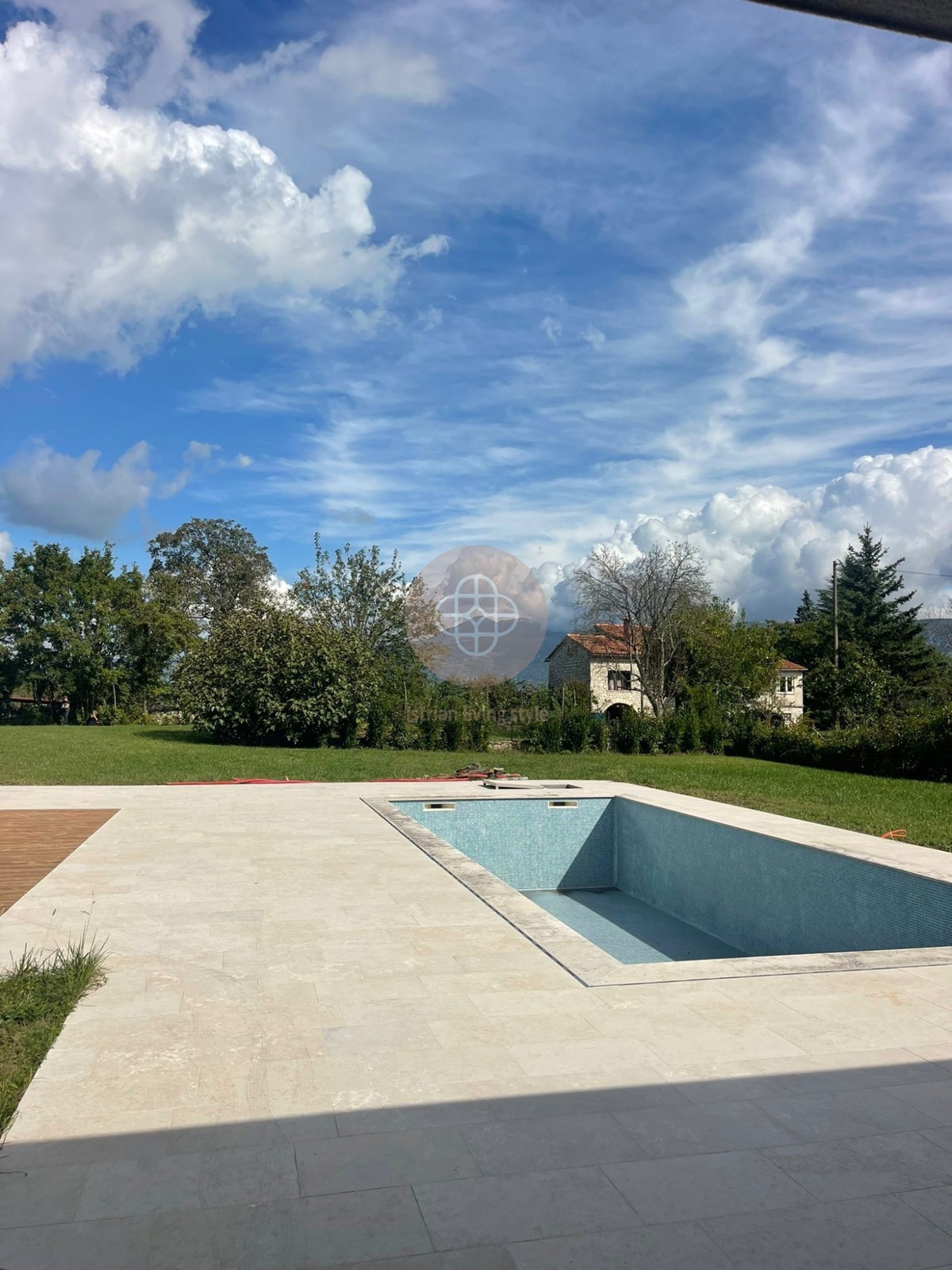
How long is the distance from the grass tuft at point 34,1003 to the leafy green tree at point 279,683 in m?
14.6

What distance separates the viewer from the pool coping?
4.34 meters

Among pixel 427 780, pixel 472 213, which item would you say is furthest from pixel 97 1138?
pixel 472 213

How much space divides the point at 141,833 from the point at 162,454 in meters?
23.7

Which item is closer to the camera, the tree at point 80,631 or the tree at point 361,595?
the tree at point 361,595

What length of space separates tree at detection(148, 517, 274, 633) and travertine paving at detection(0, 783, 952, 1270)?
38.7 meters

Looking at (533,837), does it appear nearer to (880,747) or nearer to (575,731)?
(880,747)

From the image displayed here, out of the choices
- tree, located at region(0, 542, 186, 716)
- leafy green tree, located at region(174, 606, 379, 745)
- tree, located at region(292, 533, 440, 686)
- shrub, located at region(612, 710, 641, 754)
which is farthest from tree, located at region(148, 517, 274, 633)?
shrub, located at region(612, 710, 641, 754)

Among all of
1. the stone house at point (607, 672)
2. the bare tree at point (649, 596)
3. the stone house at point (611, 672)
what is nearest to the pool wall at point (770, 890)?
the bare tree at point (649, 596)

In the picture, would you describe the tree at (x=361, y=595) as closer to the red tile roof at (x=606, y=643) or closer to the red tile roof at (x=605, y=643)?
the red tile roof at (x=606, y=643)

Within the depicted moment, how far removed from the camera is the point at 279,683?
19.3 metres

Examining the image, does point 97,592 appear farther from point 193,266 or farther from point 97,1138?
point 97,1138

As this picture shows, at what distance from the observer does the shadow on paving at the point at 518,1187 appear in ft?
6.70

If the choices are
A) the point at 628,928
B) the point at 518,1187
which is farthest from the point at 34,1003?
the point at 628,928

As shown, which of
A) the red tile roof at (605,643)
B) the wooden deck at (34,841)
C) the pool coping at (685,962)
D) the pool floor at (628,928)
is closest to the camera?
the pool coping at (685,962)
